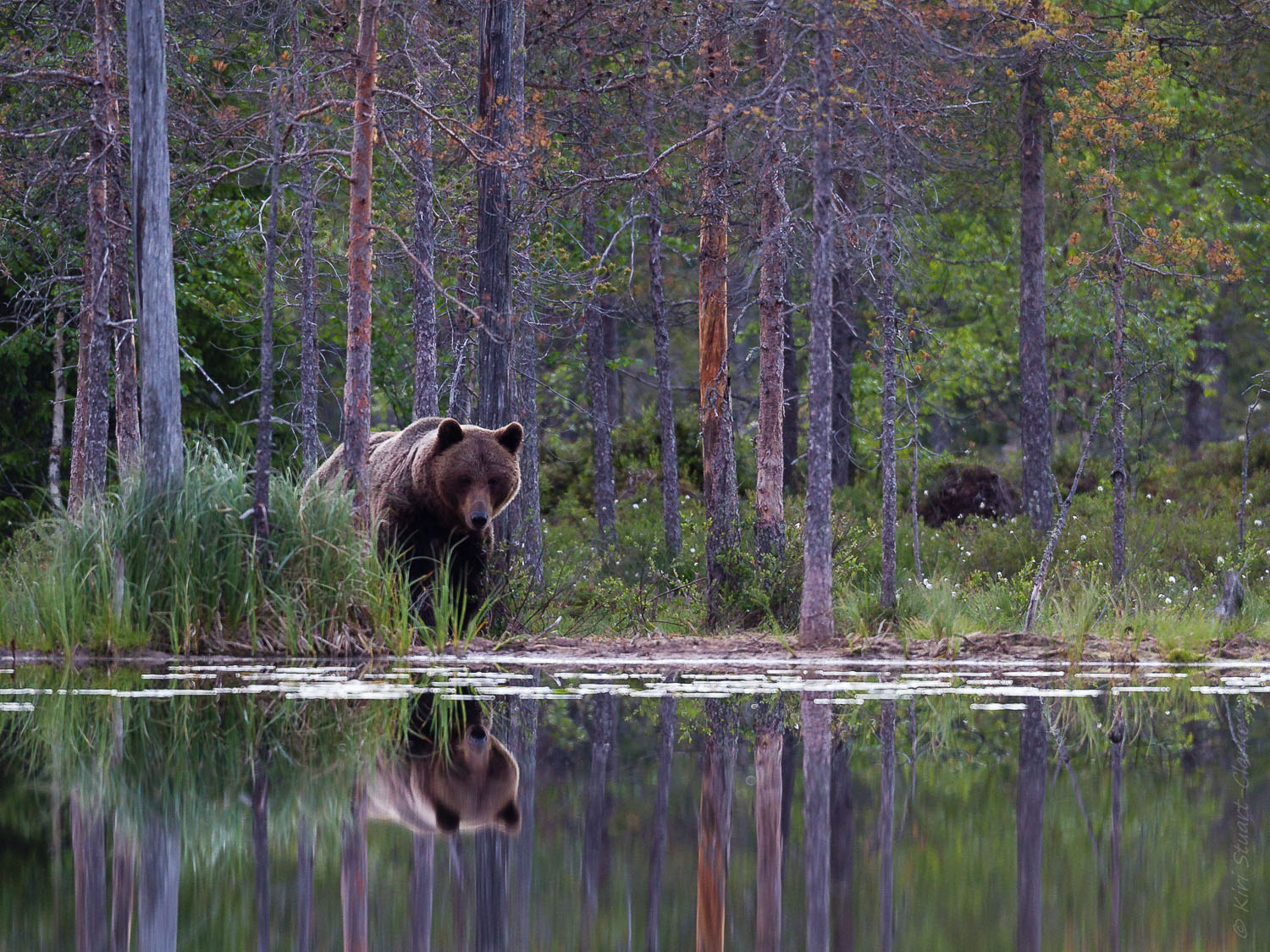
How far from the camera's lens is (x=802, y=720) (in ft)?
27.9

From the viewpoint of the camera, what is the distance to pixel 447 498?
1273cm

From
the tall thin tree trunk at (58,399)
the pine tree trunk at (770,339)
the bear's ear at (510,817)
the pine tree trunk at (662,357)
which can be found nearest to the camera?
the bear's ear at (510,817)

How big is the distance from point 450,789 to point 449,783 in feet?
0.46

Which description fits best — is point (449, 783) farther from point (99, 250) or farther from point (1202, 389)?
point (1202, 389)

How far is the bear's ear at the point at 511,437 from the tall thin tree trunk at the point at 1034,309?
10486 mm

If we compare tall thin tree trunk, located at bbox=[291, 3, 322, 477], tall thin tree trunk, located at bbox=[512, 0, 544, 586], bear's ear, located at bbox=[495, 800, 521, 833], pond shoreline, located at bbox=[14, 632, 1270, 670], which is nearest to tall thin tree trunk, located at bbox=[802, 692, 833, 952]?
bear's ear, located at bbox=[495, 800, 521, 833]

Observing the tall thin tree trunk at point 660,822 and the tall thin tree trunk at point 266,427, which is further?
the tall thin tree trunk at point 266,427

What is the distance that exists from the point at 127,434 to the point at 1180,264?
1271cm

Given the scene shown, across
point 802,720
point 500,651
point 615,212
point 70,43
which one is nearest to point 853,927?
point 802,720

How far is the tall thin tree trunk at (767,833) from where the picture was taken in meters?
4.43

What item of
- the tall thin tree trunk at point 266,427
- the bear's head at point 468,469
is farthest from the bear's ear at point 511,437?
the tall thin tree trunk at point 266,427

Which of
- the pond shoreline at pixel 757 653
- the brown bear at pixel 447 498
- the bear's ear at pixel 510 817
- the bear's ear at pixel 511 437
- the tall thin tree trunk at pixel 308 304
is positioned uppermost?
the tall thin tree trunk at pixel 308 304

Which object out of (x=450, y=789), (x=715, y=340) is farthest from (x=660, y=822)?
(x=715, y=340)

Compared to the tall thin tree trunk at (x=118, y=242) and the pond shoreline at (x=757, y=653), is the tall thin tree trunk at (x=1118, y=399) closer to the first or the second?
the pond shoreline at (x=757, y=653)
